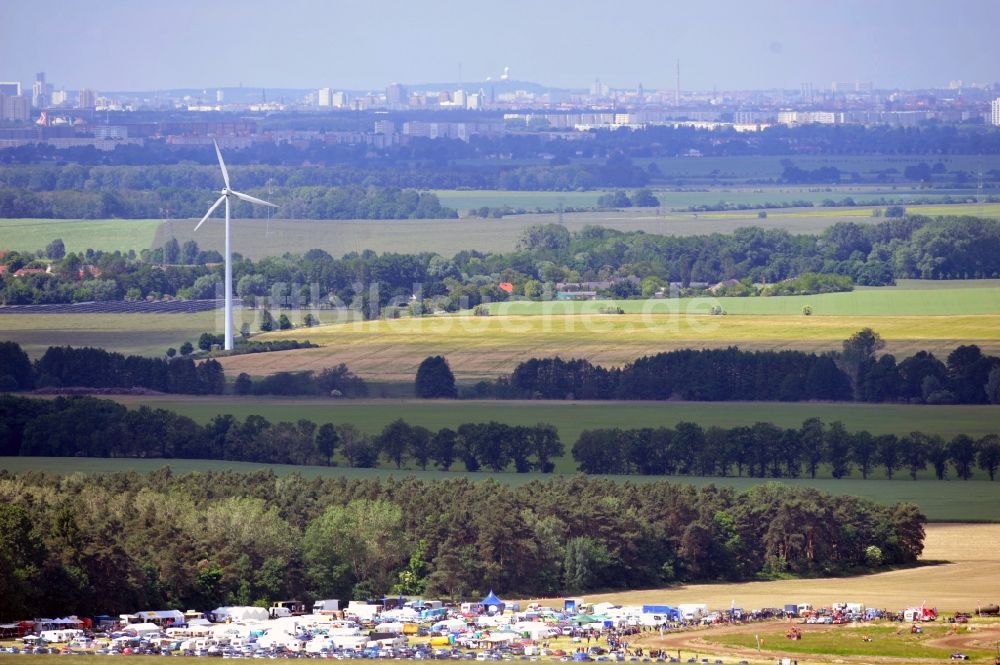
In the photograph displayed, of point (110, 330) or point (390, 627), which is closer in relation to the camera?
point (390, 627)

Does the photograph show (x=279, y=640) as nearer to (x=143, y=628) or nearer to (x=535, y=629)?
(x=143, y=628)

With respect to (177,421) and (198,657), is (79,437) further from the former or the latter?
(198,657)

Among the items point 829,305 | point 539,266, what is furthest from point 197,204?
point 829,305

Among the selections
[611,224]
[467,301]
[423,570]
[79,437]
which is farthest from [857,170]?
[423,570]

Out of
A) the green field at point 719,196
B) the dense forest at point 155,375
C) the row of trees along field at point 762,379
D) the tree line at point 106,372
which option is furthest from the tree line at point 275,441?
the green field at point 719,196

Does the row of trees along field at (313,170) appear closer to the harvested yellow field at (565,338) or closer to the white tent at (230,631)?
the harvested yellow field at (565,338)

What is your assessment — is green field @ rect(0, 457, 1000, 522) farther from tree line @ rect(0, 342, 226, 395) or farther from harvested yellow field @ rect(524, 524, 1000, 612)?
tree line @ rect(0, 342, 226, 395)
